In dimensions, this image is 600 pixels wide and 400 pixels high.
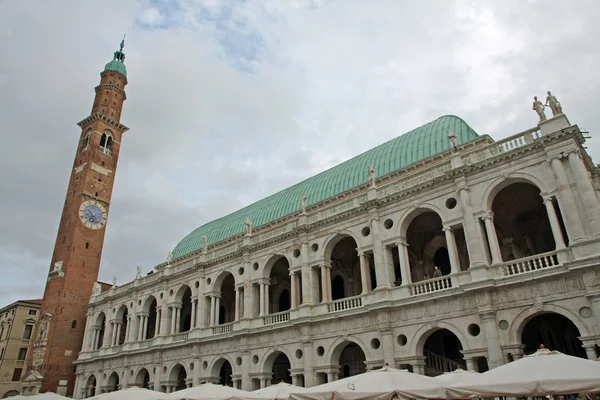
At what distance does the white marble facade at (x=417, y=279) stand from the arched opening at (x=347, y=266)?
103mm

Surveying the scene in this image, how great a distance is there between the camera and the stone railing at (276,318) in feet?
98.1

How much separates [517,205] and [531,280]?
7437 millimetres

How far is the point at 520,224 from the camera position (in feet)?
88.6

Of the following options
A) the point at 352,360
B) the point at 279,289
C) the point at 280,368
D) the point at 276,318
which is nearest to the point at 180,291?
the point at 279,289

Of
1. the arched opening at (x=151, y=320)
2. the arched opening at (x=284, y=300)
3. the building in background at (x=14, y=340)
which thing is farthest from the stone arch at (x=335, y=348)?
the building in background at (x=14, y=340)

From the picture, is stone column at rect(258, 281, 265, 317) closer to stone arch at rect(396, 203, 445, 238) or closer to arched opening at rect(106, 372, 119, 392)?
stone arch at rect(396, 203, 445, 238)

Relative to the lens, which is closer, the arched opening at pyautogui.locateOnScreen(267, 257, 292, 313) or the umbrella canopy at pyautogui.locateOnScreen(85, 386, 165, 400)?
the umbrella canopy at pyautogui.locateOnScreen(85, 386, 165, 400)

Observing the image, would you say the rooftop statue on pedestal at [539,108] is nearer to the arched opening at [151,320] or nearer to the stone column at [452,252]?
the stone column at [452,252]

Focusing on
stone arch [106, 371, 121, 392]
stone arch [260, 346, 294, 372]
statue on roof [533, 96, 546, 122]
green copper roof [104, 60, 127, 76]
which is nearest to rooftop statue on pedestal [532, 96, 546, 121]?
statue on roof [533, 96, 546, 122]

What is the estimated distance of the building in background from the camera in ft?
173

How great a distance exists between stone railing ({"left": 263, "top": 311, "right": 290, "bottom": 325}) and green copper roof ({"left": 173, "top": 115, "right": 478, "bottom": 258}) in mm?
10485

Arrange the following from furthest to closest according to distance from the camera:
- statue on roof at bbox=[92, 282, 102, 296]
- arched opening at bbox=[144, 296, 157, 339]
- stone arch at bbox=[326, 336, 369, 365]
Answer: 1. statue on roof at bbox=[92, 282, 102, 296]
2. arched opening at bbox=[144, 296, 157, 339]
3. stone arch at bbox=[326, 336, 369, 365]

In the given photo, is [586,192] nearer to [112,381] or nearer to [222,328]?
[222,328]

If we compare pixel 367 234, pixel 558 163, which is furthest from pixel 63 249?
pixel 558 163
